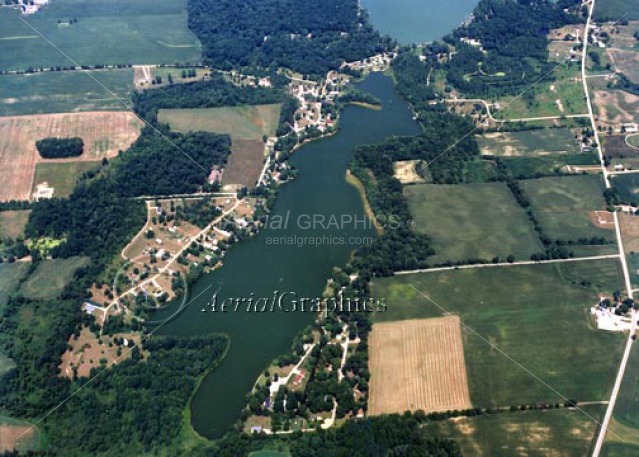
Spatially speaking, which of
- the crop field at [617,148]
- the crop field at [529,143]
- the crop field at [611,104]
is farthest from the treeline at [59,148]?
the crop field at [611,104]

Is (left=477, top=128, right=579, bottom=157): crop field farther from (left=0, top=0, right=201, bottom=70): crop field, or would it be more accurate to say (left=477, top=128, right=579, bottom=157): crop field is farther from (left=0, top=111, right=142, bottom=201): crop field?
(left=0, top=0, right=201, bottom=70): crop field

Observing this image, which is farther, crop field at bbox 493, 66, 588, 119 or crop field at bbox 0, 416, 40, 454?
crop field at bbox 493, 66, 588, 119

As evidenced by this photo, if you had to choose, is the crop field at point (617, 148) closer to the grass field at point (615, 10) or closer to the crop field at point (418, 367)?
the grass field at point (615, 10)

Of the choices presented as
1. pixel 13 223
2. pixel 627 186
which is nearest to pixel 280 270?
pixel 13 223

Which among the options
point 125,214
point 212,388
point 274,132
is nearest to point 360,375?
point 212,388

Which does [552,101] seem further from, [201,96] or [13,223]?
[13,223]

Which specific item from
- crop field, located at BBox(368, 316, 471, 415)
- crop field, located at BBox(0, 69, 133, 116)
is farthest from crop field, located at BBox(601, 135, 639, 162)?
crop field, located at BBox(0, 69, 133, 116)
